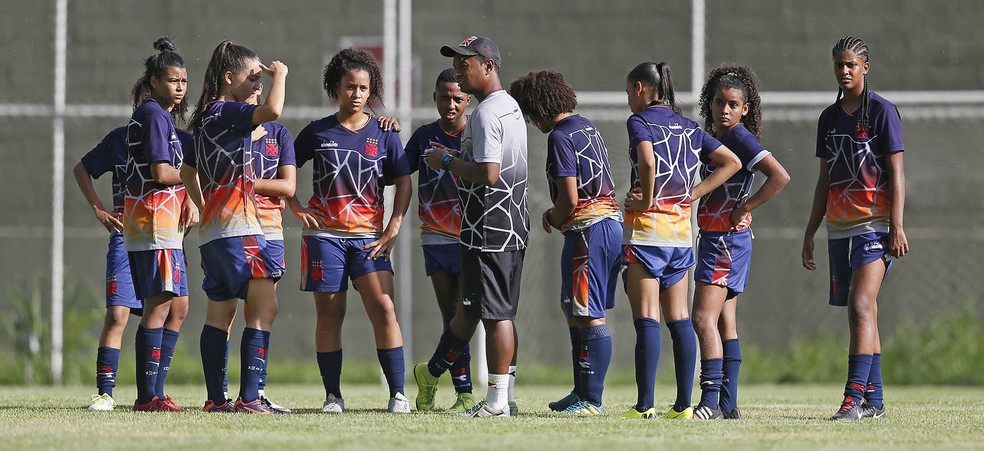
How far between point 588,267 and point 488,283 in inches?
23.9

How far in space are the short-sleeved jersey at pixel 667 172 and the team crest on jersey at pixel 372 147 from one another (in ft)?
4.20

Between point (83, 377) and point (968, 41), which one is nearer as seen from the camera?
point (83, 377)

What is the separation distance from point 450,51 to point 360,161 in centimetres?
98

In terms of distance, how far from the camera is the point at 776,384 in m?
11.1

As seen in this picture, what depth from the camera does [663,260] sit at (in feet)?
20.9

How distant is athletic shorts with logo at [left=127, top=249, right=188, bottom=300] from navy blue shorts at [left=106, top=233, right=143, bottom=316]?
49 centimetres

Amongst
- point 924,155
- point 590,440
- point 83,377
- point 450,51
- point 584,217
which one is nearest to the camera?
point 590,440

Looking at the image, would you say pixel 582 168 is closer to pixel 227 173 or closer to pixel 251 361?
pixel 227 173

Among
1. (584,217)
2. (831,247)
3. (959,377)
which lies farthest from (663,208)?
(959,377)

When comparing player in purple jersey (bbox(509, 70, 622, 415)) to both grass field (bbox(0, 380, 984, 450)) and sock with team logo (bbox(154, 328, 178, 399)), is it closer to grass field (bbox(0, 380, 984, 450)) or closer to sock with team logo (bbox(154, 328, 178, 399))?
grass field (bbox(0, 380, 984, 450))

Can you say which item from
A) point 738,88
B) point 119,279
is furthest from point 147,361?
point 738,88

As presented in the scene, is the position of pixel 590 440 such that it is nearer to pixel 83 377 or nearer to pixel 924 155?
pixel 83 377

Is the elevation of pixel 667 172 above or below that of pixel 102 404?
above

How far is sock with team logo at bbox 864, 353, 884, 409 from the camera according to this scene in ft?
21.9
